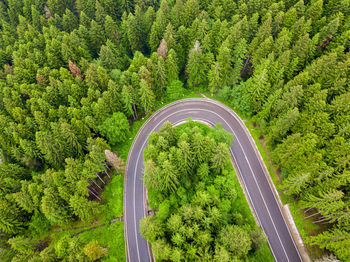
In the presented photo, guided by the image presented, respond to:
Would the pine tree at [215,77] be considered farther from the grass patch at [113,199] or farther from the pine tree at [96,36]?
the pine tree at [96,36]

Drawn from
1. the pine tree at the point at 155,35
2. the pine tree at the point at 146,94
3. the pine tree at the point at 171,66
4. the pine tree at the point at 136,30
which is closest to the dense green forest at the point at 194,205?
the pine tree at the point at 146,94

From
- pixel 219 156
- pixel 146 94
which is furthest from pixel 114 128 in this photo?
pixel 219 156

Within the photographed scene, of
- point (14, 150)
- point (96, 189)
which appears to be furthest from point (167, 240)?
point (14, 150)

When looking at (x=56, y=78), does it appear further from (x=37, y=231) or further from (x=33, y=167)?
(x=37, y=231)

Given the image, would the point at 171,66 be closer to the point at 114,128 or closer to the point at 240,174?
the point at 114,128

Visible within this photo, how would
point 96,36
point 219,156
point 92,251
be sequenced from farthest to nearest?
point 96,36, point 219,156, point 92,251
